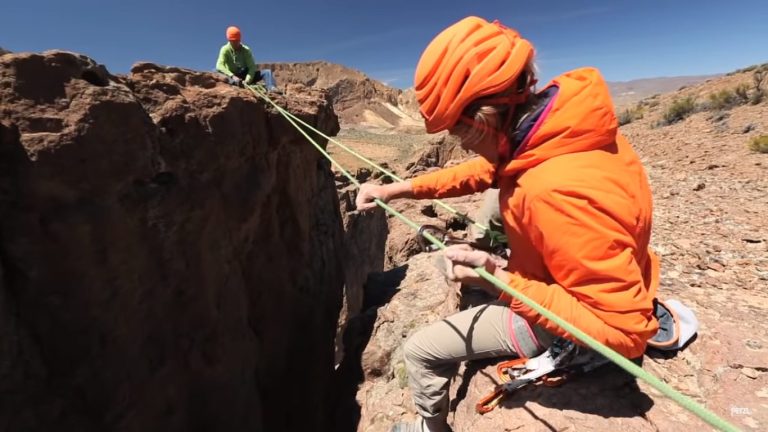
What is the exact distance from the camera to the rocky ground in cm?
266

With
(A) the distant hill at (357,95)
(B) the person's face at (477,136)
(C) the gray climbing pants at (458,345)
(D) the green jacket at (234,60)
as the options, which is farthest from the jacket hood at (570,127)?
(A) the distant hill at (357,95)

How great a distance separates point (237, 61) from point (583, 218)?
25.4 ft

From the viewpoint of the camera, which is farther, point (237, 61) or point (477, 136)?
point (237, 61)

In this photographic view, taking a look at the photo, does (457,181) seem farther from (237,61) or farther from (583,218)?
(237,61)

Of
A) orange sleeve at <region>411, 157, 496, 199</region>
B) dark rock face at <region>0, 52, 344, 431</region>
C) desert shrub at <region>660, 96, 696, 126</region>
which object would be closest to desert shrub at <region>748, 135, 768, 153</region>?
desert shrub at <region>660, 96, 696, 126</region>

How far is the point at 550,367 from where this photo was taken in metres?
2.65

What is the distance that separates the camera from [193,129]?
4.48m

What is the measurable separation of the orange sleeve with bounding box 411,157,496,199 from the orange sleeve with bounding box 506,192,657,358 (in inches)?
60.8

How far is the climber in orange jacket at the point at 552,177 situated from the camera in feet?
6.29

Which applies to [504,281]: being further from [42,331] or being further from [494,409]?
[42,331]

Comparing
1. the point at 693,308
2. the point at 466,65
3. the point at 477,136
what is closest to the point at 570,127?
the point at 477,136

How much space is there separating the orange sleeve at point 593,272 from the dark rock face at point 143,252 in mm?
3421

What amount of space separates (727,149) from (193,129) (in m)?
10.4

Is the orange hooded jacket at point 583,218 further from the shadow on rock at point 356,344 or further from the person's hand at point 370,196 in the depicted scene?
the shadow on rock at point 356,344
